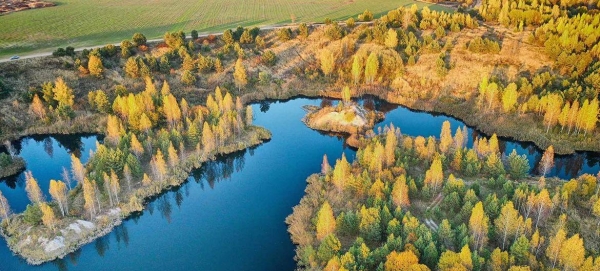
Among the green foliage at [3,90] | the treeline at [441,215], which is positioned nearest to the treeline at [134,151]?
the green foliage at [3,90]

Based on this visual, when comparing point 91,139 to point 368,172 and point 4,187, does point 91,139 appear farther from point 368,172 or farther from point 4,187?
point 368,172

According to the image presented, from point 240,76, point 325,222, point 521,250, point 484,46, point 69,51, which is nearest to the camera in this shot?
point 521,250

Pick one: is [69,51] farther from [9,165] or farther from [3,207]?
[3,207]

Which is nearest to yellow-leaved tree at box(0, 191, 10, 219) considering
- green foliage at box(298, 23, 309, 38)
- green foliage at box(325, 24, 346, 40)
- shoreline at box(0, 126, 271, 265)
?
shoreline at box(0, 126, 271, 265)

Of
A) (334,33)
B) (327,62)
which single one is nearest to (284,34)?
(334,33)

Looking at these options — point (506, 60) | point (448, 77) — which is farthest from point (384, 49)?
point (506, 60)

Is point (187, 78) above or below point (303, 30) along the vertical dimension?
below

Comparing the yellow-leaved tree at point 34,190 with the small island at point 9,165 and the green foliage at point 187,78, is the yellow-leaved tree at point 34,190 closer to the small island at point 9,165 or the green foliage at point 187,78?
the small island at point 9,165
